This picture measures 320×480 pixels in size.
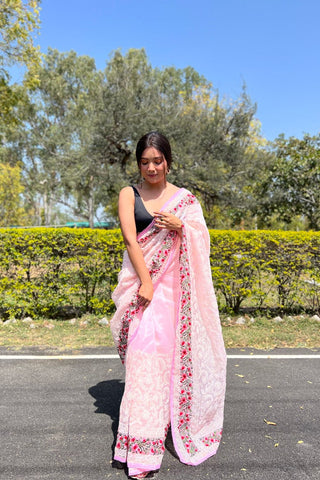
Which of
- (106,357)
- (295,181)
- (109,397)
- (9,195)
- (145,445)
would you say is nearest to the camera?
(145,445)

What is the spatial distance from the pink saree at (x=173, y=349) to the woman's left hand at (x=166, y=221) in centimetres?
7

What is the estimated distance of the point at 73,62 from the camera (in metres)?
36.3

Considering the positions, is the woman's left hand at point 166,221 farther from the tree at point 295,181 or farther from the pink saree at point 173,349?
the tree at point 295,181

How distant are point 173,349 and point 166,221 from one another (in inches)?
33.3

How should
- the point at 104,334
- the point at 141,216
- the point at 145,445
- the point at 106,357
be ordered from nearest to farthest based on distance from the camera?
the point at 145,445
the point at 141,216
the point at 106,357
the point at 104,334

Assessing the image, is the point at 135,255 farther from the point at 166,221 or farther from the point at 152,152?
the point at 152,152

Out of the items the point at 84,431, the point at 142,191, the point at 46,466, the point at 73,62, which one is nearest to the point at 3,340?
the point at 84,431

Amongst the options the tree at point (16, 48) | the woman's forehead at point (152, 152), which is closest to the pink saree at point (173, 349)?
the woman's forehead at point (152, 152)

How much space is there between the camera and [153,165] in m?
2.45

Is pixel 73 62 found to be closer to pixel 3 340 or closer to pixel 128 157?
pixel 128 157

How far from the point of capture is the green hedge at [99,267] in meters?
5.83

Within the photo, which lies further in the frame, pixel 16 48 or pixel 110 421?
pixel 16 48

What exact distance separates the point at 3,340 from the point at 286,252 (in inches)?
175

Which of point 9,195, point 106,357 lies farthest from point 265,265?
point 9,195
